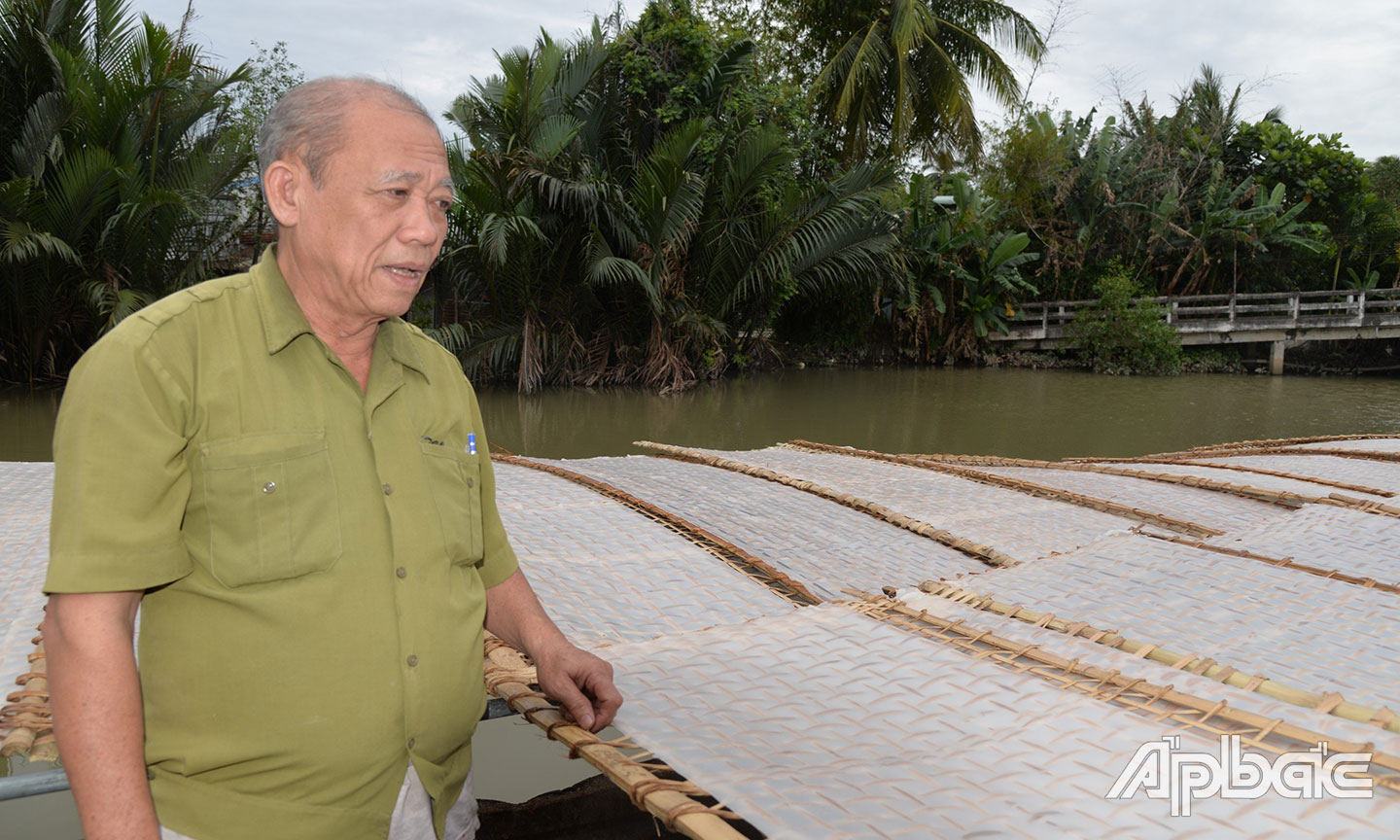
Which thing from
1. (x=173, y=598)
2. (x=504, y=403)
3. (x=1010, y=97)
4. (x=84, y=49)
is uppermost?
(x=1010, y=97)

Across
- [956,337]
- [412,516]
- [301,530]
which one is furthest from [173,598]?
[956,337]

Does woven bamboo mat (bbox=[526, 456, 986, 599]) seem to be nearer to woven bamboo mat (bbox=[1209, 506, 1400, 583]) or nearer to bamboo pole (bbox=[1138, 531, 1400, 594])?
bamboo pole (bbox=[1138, 531, 1400, 594])

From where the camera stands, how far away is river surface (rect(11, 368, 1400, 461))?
29.7ft

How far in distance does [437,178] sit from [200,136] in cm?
1034

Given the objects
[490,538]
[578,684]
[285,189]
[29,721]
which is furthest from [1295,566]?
[29,721]

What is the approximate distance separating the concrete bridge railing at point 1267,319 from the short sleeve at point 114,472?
Result: 16584mm

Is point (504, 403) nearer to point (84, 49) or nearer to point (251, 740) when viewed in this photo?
point (84, 49)

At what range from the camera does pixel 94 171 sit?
8070 millimetres

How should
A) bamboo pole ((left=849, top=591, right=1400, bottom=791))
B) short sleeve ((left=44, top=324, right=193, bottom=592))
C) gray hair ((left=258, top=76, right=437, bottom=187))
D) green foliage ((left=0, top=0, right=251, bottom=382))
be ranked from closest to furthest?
short sleeve ((left=44, top=324, right=193, bottom=592)), gray hair ((left=258, top=76, right=437, bottom=187)), bamboo pole ((left=849, top=591, right=1400, bottom=791)), green foliage ((left=0, top=0, right=251, bottom=382))

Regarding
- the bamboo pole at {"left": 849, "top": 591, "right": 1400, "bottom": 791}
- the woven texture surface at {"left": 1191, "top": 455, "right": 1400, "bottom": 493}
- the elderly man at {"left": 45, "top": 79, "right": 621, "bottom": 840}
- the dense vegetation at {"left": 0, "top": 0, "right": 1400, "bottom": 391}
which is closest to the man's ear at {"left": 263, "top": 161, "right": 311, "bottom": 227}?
the elderly man at {"left": 45, "top": 79, "right": 621, "bottom": 840}

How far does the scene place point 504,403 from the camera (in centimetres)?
1045

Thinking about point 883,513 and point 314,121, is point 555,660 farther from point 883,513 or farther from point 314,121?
point 883,513

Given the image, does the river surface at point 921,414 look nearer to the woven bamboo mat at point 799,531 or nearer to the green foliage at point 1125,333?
the green foliage at point 1125,333

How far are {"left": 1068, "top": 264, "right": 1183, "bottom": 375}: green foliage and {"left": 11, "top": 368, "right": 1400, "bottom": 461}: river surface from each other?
1019 mm
